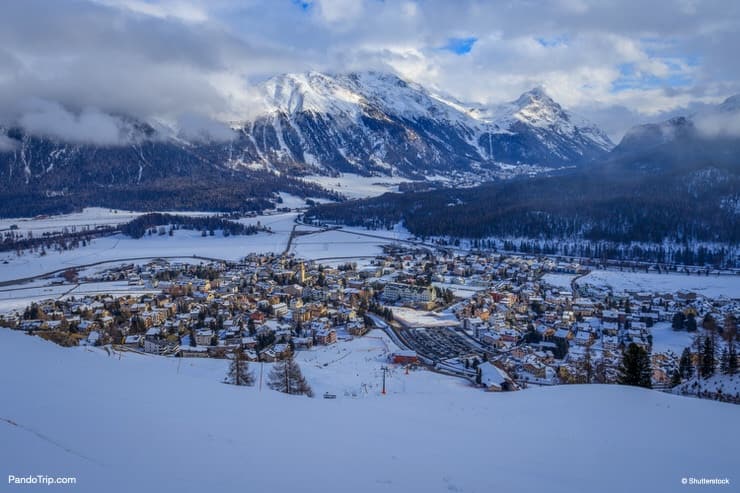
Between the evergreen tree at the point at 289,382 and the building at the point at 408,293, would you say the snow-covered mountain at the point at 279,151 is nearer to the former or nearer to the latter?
the building at the point at 408,293

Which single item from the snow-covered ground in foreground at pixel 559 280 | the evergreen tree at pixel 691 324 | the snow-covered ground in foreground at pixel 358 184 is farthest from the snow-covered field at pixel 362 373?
the snow-covered ground in foreground at pixel 358 184

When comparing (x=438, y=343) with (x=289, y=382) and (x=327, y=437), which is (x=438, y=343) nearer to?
(x=289, y=382)

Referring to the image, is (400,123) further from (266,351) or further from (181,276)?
(266,351)

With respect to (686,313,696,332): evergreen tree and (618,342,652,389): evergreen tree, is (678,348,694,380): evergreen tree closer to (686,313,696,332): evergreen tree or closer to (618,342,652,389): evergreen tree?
(618,342,652,389): evergreen tree

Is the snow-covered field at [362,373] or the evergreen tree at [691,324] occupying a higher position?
the evergreen tree at [691,324]

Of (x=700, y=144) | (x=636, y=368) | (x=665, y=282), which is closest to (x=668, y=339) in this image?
(x=636, y=368)

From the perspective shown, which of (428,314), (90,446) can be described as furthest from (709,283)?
(90,446)
